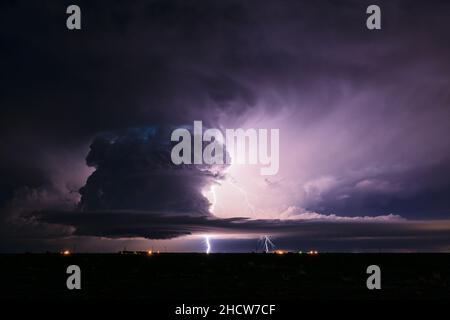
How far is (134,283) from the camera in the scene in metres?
66.8
